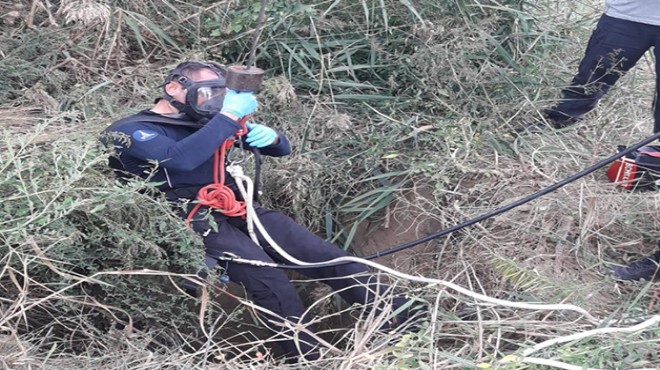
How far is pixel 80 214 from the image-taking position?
2.96 m

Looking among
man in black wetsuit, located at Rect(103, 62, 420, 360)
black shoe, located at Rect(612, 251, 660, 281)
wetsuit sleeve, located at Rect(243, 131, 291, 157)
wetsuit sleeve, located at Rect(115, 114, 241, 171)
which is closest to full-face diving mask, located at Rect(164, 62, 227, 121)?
man in black wetsuit, located at Rect(103, 62, 420, 360)

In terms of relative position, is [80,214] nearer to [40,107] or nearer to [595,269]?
[40,107]

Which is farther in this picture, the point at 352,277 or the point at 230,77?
the point at 352,277

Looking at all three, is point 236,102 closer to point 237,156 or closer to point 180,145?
point 180,145

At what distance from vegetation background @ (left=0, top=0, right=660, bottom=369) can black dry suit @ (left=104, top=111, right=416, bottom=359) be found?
114mm

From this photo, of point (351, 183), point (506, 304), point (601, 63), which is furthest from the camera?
point (351, 183)

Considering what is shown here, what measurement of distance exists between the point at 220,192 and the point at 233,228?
18cm

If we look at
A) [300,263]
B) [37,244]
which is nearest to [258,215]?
[300,263]

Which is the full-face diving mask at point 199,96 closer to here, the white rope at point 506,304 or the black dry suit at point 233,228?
the black dry suit at point 233,228

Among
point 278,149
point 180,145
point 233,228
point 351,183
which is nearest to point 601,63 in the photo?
point 351,183

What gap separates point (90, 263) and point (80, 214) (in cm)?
18

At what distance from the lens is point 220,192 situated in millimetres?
3215

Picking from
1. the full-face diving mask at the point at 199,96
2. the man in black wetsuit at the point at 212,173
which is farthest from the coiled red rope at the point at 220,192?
the full-face diving mask at the point at 199,96

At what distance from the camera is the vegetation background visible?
2801mm
